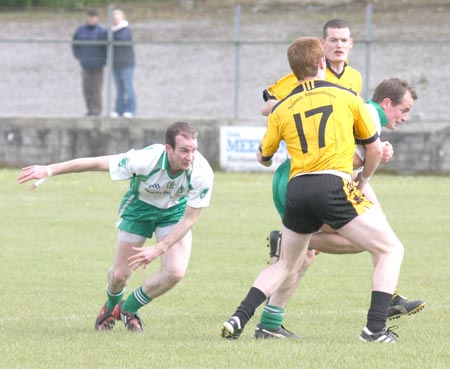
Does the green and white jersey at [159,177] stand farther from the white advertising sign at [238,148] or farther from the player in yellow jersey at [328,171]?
the white advertising sign at [238,148]

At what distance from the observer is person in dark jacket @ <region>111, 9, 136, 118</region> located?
2302 cm

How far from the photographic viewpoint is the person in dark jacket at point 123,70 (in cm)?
2302

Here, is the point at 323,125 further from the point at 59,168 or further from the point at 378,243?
the point at 59,168

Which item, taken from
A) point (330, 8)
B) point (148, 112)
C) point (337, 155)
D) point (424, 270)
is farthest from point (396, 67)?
point (337, 155)

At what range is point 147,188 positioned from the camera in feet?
28.5

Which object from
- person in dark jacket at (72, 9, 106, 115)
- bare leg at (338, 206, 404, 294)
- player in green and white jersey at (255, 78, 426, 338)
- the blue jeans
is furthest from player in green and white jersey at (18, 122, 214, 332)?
person in dark jacket at (72, 9, 106, 115)

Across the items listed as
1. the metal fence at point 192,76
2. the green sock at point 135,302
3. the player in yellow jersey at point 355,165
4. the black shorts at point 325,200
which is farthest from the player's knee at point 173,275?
the metal fence at point 192,76

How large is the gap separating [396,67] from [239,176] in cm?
1132

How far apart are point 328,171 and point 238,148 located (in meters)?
14.5

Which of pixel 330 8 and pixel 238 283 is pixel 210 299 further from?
pixel 330 8

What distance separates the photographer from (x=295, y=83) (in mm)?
8797

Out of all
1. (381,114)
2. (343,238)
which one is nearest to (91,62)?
(381,114)

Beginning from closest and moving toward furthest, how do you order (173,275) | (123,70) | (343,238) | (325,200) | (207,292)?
1. (325,200)
2. (343,238)
3. (173,275)
4. (207,292)
5. (123,70)

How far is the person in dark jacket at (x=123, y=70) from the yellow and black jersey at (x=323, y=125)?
1542 centimetres
